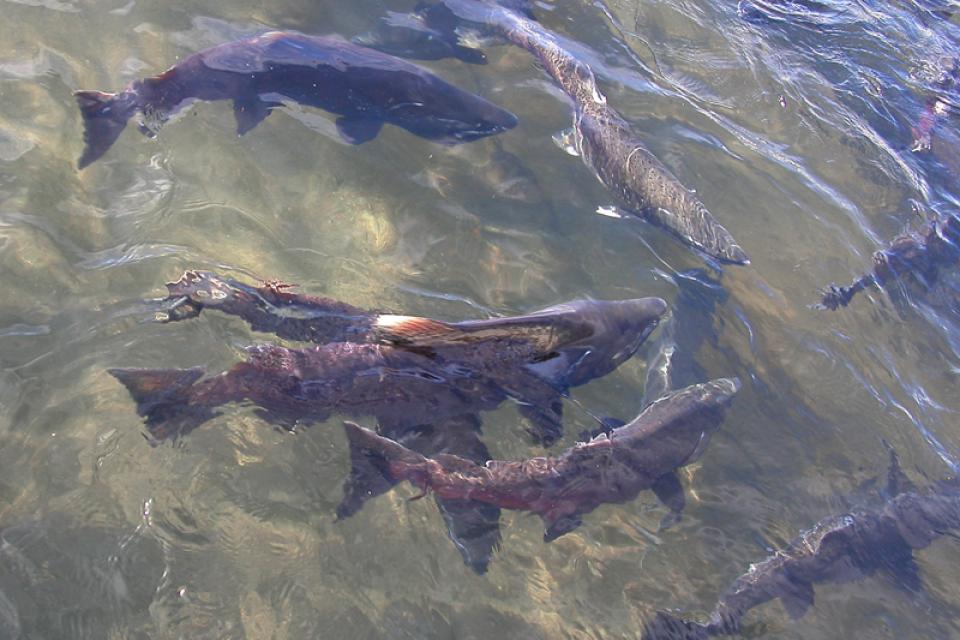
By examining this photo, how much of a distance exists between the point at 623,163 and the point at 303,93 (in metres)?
3.08

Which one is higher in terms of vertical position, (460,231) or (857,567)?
(460,231)

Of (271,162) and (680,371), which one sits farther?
(271,162)

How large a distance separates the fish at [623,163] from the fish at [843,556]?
96.8 inches

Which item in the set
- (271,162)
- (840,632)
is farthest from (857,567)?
(271,162)

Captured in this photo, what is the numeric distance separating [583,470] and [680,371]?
1.50m

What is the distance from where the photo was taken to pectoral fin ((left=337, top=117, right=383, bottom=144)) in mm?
6531

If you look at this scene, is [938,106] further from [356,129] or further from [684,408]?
[356,129]

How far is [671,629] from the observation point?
4312 millimetres

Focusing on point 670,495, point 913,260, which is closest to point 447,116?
point 670,495

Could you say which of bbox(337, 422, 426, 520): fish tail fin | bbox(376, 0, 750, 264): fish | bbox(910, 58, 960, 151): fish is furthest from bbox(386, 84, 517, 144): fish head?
bbox(910, 58, 960, 151): fish

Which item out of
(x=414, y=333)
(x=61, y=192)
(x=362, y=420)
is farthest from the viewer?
(x=61, y=192)

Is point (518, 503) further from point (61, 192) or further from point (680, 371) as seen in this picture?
point (61, 192)

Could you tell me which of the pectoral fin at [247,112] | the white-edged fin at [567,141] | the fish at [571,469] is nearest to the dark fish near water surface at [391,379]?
the fish at [571,469]

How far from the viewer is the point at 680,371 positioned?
18.4ft
